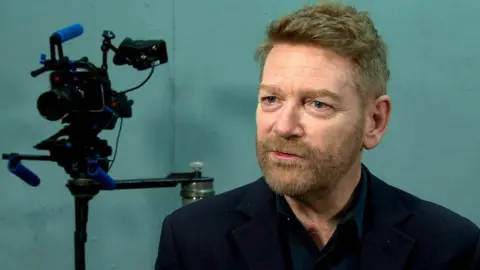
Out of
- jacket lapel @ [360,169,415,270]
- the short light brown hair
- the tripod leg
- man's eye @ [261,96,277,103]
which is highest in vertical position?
the short light brown hair

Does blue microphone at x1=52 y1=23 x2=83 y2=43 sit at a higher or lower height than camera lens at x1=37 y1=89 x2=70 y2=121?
higher

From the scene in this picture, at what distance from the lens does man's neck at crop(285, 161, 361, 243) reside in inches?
42.3

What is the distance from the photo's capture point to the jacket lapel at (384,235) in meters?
1.03

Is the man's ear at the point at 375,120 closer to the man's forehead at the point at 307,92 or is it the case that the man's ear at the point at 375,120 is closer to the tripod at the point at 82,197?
the man's forehead at the point at 307,92

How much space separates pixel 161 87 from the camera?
1751 mm

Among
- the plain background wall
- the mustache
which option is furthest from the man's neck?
the plain background wall

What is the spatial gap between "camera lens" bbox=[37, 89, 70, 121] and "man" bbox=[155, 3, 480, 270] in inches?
13.3

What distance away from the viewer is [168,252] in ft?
3.73

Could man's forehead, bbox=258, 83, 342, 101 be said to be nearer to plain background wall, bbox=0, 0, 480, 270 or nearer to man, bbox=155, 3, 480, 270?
man, bbox=155, 3, 480, 270

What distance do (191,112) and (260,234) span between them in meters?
0.78

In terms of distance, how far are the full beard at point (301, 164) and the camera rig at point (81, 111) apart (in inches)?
17.4

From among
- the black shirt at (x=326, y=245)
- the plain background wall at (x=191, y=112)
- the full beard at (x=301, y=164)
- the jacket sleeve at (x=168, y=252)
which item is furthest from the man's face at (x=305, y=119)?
the plain background wall at (x=191, y=112)

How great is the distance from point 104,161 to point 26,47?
1.95ft

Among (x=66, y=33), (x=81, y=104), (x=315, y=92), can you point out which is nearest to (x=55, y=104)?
(x=81, y=104)
